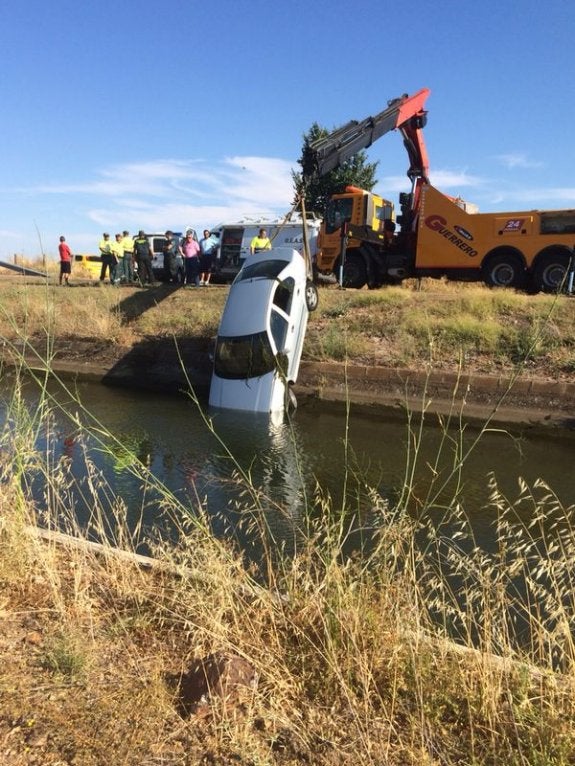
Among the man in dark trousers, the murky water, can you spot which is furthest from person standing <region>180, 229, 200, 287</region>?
the murky water

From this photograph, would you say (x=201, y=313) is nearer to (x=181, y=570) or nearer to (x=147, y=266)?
(x=147, y=266)

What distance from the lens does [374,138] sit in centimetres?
1759

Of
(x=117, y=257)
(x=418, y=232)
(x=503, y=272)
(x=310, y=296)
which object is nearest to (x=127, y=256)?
(x=117, y=257)

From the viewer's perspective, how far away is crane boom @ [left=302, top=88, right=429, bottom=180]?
54.1 feet

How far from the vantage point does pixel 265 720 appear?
220 cm

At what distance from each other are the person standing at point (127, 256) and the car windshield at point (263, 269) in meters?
10.5

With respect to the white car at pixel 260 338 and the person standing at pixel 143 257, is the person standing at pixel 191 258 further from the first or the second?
the white car at pixel 260 338

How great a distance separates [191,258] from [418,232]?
25.5ft

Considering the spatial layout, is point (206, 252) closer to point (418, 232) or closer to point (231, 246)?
Result: point (231, 246)

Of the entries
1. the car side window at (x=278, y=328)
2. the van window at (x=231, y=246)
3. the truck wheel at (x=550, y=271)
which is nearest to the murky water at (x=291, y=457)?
the car side window at (x=278, y=328)

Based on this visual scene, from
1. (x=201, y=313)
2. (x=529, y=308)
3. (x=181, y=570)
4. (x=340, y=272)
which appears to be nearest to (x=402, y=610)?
(x=181, y=570)

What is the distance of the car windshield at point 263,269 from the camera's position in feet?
39.5

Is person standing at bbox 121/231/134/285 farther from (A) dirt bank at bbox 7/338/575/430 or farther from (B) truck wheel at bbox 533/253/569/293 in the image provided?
(B) truck wheel at bbox 533/253/569/293

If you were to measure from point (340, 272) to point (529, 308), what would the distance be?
6.04 m
